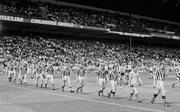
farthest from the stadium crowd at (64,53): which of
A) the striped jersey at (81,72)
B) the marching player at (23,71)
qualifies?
the striped jersey at (81,72)

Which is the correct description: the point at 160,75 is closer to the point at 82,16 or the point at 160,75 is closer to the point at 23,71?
the point at 23,71

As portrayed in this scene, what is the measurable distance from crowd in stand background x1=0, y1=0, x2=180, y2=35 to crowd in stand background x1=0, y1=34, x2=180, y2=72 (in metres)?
4.10

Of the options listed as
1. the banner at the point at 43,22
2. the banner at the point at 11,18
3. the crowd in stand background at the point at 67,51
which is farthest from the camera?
the banner at the point at 43,22

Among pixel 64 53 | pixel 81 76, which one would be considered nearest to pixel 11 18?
pixel 64 53

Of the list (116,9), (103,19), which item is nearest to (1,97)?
(103,19)

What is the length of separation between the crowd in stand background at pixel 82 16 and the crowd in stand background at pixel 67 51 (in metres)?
4.10

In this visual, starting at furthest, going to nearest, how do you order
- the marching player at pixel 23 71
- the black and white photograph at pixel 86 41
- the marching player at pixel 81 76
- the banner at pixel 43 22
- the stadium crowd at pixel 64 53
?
the banner at pixel 43 22 < the stadium crowd at pixel 64 53 < the black and white photograph at pixel 86 41 < the marching player at pixel 23 71 < the marching player at pixel 81 76

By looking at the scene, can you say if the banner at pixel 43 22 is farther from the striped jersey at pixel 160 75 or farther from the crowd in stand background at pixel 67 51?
the striped jersey at pixel 160 75

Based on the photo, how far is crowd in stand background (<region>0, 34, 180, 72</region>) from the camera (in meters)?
49.5

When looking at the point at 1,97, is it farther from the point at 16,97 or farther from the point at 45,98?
the point at 45,98

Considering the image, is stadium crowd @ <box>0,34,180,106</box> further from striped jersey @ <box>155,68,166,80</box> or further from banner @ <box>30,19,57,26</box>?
striped jersey @ <box>155,68,166,80</box>

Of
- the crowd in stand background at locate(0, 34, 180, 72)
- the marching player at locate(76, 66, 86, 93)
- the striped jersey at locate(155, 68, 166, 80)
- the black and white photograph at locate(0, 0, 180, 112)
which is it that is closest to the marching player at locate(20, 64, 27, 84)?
the black and white photograph at locate(0, 0, 180, 112)

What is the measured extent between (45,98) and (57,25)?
35.5 m

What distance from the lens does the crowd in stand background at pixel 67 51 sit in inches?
1950
